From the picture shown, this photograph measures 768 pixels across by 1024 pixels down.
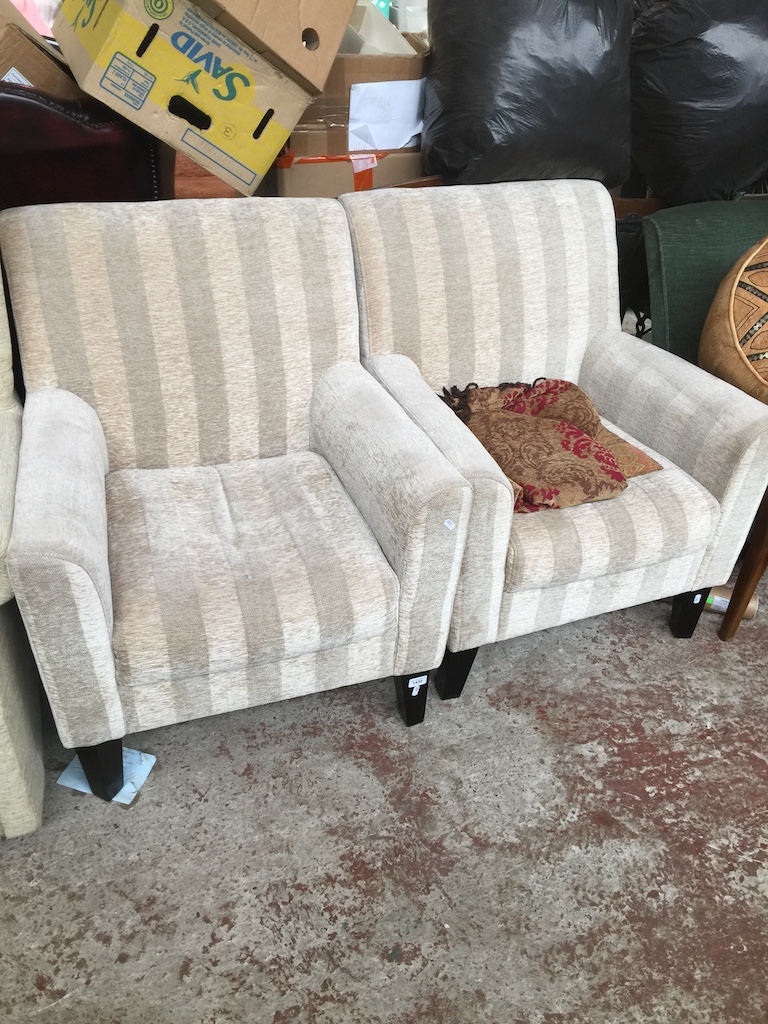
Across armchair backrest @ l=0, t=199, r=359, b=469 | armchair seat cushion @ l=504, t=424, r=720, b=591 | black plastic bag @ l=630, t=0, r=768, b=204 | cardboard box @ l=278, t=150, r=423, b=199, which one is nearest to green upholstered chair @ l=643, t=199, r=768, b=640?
black plastic bag @ l=630, t=0, r=768, b=204

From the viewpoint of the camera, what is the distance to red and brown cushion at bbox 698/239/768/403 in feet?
5.94

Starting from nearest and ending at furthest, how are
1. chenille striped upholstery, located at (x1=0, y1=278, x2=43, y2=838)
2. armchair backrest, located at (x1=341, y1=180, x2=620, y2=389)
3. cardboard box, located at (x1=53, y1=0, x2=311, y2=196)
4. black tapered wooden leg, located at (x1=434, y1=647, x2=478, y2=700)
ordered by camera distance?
chenille striped upholstery, located at (x1=0, y1=278, x2=43, y2=838) < cardboard box, located at (x1=53, y1=0, x2=311, y2=196) < black tapered wooden leg, located at (x1=434, y1=647, x2=478, y2=700) < armchair backrest, located at (x1=341, y1=180, x2=620, y2=389)

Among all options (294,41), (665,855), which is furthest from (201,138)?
(665,855)

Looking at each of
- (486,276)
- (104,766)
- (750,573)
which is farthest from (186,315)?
(750,573)

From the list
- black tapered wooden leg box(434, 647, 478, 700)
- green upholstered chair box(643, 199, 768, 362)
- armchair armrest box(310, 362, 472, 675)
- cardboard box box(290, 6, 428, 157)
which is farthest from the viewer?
green upholstered chair box(643, 199, 768, 362)

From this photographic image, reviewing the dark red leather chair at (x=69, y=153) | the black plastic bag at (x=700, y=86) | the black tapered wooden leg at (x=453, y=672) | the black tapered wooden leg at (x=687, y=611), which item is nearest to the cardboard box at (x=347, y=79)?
the dark red leather chair at (x=69, y=153)

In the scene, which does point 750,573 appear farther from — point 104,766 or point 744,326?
point 104,766

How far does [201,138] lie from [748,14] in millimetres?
1487

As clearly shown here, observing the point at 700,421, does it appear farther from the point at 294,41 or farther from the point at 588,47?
the point at 294,41

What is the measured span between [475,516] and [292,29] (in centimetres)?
104

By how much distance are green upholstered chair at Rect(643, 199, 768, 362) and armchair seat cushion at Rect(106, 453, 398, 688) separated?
3.43 ft

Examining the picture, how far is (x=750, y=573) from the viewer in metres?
1.85

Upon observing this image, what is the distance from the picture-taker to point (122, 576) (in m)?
1.34

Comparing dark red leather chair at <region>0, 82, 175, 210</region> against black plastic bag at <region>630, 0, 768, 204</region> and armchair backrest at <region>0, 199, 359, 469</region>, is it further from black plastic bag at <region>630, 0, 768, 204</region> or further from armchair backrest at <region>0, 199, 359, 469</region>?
black plastic bag at <region>630, 0, 768, 204</region>
